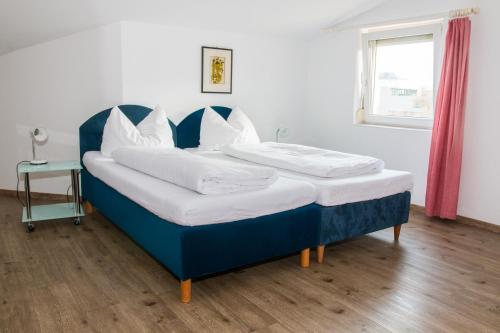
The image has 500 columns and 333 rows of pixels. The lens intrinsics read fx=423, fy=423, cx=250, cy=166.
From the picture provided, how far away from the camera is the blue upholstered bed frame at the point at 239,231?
7.69ft

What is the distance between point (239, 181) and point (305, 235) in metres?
0.64

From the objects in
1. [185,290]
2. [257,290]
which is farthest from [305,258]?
[185,290]

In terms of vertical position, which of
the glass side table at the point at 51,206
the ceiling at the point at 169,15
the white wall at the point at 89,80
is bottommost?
the glass side table at the point at 51,206

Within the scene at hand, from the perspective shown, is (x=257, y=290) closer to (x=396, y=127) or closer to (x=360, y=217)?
(x=360, y=217)

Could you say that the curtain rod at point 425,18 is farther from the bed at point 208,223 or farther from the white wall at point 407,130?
the bed at point 208,223

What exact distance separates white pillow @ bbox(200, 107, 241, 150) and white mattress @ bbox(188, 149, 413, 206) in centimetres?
120

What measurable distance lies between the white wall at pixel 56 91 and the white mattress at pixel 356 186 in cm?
211

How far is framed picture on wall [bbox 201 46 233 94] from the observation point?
182 inches

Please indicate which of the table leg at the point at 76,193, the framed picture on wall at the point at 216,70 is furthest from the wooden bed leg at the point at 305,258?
the framed picture on wall at the point at 216,70

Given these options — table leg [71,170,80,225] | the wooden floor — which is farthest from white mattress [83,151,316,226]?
table leg [71,170,80,225]

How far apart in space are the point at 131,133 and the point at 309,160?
1714mm

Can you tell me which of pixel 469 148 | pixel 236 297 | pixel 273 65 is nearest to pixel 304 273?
pixel 236 297

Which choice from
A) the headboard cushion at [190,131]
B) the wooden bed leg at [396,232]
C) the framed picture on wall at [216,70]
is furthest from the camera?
the framed picture on wall at [216,70]

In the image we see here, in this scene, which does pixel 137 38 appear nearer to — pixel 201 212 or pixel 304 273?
pixel 201 212
